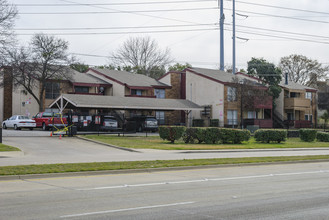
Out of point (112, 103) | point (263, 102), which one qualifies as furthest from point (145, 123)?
point (263, 102)

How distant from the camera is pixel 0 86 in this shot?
47.3 meters

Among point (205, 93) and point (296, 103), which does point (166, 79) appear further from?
point (296, 103)

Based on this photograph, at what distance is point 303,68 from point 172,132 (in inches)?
2140

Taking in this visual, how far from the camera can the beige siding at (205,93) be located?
51312mm

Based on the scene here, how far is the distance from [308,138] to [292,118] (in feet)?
79.4

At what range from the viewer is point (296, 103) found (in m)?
57.8

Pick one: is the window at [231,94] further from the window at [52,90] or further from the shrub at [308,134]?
the window at [52,90]

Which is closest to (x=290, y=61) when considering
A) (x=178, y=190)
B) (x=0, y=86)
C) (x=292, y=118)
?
(x=292, y=118)

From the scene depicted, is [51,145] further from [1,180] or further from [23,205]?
[23,205]

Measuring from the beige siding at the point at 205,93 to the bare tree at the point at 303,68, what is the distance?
1134 inches

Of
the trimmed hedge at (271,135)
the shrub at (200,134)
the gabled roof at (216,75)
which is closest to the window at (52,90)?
the gabled roof at (216,75)

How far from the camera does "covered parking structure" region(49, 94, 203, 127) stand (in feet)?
119

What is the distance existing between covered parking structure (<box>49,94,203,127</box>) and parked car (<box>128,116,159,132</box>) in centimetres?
204

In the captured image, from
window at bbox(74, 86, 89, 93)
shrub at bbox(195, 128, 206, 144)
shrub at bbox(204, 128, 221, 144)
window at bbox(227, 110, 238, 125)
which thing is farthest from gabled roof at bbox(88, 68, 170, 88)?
shrub at bbox(204, 128, 221, 144)
